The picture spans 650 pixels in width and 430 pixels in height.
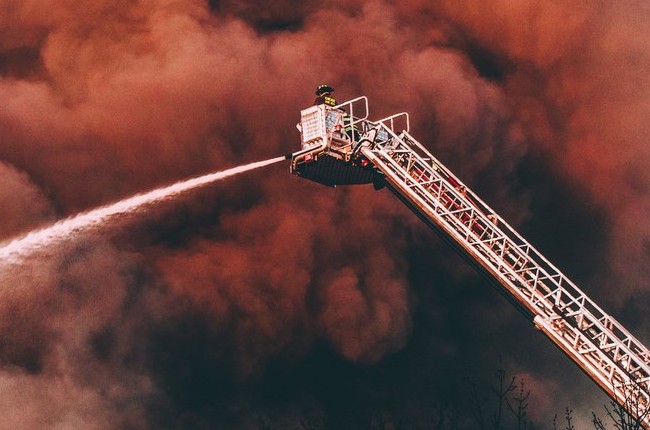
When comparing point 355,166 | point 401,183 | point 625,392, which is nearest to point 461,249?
point 401,183

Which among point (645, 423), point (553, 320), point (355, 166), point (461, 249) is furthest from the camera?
point (355, 166)

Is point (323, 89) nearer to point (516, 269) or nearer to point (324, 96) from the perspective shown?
point (324, 96)

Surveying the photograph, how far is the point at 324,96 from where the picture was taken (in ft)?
95.9

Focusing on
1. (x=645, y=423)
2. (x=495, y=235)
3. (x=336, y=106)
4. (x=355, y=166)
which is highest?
(x=336, y=106)

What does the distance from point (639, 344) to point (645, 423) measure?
2706mm

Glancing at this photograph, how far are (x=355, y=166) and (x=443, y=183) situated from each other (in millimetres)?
3574

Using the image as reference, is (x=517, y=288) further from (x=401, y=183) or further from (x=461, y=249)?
(x=401, y=183)

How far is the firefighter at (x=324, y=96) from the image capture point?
29.1 meters

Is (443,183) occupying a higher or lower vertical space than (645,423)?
higher

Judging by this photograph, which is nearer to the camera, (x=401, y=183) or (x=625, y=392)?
(x=625, y=392)

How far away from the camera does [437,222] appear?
27609 mm

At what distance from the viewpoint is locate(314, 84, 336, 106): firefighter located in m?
29.1

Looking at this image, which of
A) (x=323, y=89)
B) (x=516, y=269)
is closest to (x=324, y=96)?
(x=323, y=89)

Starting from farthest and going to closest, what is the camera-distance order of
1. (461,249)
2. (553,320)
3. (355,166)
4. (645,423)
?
(355,166) → (461,249) → (553,320) → (645,423)
